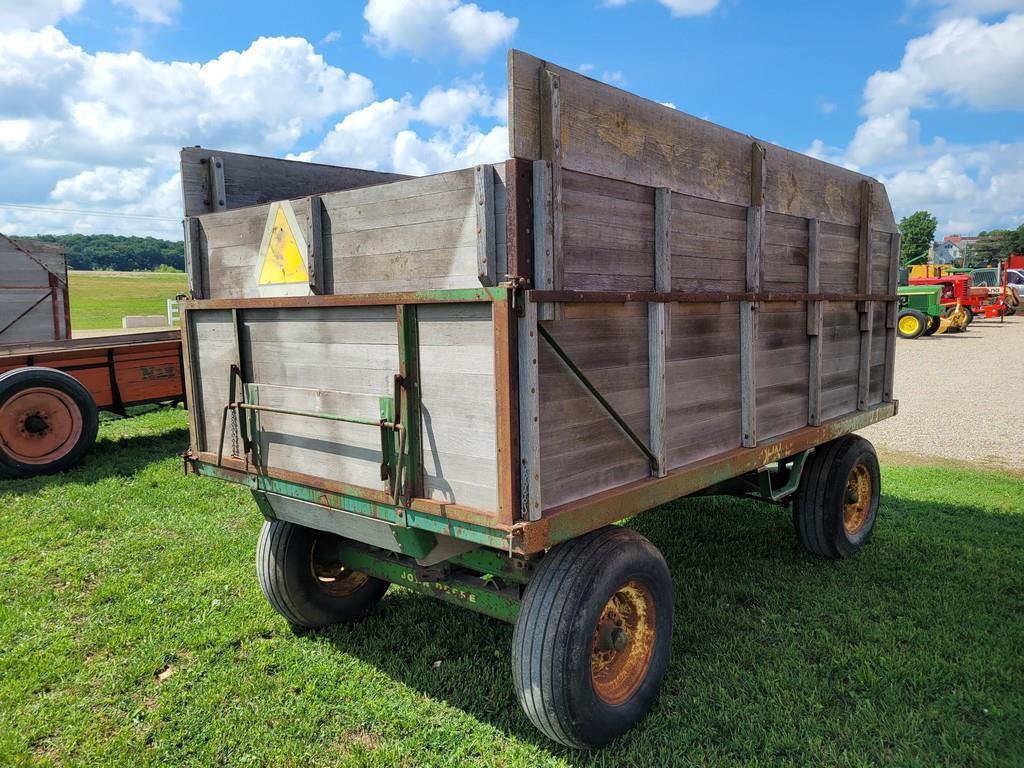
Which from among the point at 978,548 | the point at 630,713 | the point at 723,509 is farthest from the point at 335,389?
the point at 978,548

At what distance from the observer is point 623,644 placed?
3.25 metres

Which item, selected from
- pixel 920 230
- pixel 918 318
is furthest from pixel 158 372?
pixel 920 230

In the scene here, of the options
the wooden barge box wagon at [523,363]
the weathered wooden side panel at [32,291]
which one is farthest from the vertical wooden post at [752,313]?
the weathered wooden side panel at [32,291]

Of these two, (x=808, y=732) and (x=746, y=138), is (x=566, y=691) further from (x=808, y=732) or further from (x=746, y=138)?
(x=746, y=138)

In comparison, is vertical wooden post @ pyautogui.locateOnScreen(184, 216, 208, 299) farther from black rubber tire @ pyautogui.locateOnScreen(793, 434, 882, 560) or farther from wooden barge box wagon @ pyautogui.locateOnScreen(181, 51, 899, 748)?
black rubber tire @ pyautogui.locateOnScreen(793, 434, 882, 560)

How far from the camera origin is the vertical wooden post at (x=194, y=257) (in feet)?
12.8

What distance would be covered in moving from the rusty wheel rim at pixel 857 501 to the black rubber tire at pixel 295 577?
3.89 m

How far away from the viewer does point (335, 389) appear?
11.0 ft

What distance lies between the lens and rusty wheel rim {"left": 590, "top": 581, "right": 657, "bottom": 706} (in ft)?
10.5

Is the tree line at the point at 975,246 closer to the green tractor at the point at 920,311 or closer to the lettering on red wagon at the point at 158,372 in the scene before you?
the green tractor at the point at 920,311

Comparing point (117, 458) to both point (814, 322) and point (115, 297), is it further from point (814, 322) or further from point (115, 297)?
point (115, 297)

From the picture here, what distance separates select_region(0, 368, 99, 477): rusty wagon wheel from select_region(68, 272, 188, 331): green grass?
908 inches

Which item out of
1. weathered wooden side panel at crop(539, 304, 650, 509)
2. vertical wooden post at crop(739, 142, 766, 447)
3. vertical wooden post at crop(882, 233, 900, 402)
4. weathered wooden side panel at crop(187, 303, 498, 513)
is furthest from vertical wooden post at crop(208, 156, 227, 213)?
vertical wooden post at crop(882, 233, 900, 402)

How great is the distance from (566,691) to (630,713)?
0.53m
